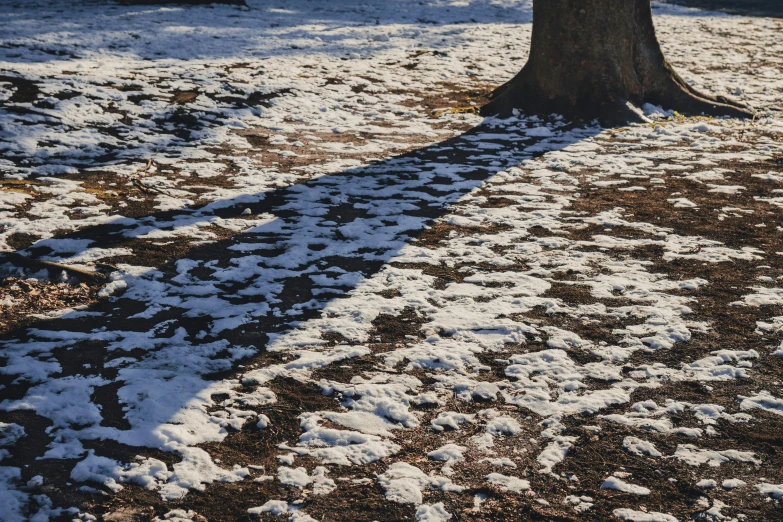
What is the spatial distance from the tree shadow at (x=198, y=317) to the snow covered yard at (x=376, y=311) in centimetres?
2

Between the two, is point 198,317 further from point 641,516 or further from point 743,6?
point 743,6

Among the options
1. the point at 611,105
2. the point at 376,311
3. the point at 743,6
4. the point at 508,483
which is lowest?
the point at 508,483

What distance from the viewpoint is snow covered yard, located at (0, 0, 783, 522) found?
2348 mm

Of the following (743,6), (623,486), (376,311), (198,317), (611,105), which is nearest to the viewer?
(623,486)

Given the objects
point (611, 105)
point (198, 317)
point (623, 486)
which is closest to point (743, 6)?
point (611, 105)

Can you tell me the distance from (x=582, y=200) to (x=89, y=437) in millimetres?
4039

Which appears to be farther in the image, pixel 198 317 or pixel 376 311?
pixel 376 311

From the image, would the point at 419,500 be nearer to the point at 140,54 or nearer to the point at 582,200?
the point at 582,200

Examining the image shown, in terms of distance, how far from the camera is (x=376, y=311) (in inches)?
140

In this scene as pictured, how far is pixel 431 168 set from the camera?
243 inches

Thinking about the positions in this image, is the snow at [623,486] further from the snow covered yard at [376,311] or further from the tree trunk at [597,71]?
the tree trunk at [597,71]

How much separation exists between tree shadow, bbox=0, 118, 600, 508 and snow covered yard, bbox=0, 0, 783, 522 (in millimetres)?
17

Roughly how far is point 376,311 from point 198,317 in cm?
94

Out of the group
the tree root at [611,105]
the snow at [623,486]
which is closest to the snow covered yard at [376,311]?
the snow at [623,486]
